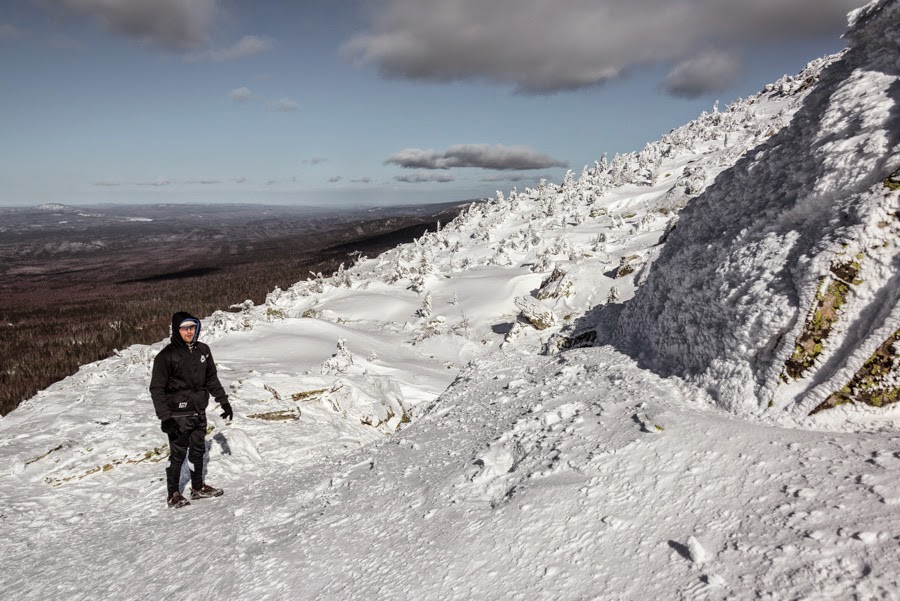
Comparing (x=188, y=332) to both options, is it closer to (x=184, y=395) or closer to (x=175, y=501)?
(x=184, y=395)

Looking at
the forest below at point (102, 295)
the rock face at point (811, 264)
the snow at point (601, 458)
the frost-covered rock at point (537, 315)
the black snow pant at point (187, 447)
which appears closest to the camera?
the snow at point (601, 458)

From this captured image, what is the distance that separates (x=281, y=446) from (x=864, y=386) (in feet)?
26.0

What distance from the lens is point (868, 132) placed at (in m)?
4.64

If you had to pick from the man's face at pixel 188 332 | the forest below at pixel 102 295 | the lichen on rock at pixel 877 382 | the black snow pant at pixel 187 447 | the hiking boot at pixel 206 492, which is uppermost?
the lichen on rock at pixel 877 382

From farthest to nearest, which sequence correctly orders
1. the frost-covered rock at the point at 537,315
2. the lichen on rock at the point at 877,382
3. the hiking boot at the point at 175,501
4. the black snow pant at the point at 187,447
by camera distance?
the frost-covered rock at the point at 537,315
the hiking boot at the point at 175,501
the black snow pant at the point at 187,447
the lichen on rock at the point at 877,382

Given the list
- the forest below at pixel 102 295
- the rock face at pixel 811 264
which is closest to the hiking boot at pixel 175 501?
the rock face at pixel 811 264

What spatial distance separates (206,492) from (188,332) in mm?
2276

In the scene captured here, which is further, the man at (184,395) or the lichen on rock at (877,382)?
the man at (184,395)

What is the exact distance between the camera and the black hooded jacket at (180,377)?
5602 millimetres

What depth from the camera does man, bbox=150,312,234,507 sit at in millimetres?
5648

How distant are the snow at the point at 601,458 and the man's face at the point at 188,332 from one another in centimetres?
220

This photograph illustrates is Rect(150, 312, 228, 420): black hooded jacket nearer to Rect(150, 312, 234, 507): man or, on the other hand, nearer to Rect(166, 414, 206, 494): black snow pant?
Rect(150, 312, 234, 507): man

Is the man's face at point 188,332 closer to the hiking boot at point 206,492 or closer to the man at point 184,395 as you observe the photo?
the man at point 184,395

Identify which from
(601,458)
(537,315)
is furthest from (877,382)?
(537,315)
